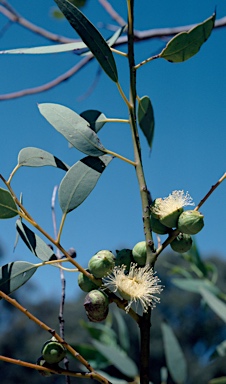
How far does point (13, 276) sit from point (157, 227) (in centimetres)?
14

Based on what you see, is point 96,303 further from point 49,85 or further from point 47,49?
point 49,85

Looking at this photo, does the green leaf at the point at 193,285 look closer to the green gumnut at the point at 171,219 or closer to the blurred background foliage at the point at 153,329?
the green gumnut at the point at 171,219

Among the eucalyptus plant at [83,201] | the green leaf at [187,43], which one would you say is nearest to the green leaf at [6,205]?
the eucalyptus plant at [83,201]

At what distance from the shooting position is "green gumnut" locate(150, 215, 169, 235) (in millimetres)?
581

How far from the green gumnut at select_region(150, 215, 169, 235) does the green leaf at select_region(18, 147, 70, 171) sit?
0.11 m

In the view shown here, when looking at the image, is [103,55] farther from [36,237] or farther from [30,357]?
[30,357]

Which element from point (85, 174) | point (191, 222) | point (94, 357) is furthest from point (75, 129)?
point (94, 357)

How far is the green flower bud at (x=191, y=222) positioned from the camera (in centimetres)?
56

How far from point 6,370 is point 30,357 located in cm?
83

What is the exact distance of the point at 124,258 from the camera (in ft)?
1.89

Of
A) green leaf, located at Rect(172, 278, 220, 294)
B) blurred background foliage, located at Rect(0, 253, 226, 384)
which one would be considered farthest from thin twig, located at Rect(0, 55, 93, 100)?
blurred background foliage, located at Rect(0, 253, 226, 384)

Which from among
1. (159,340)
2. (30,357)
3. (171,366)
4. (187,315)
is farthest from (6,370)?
(171,366)

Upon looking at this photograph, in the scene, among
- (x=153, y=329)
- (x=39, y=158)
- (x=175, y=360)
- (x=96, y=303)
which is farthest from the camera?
(x=153, y=329)

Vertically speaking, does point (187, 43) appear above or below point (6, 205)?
above
